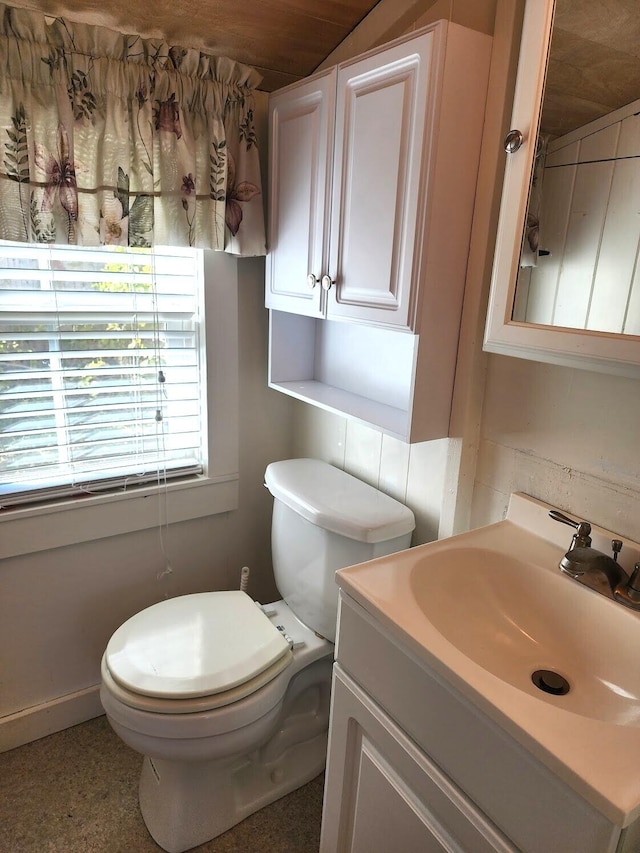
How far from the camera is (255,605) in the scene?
149cm

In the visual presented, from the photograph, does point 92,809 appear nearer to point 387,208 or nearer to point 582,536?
point 582,536

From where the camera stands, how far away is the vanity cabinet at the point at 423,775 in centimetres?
65

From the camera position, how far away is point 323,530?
4.61 feet

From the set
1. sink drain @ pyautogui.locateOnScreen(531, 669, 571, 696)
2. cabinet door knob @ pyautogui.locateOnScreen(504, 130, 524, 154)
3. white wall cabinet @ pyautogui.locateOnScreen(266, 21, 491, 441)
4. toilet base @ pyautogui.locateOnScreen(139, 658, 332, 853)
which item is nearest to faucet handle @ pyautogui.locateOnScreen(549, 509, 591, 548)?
sink drain @ pyautogui.locateOnScreen(531, 669, 571, 696)

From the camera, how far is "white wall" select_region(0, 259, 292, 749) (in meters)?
1.55

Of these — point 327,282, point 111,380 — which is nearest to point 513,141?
point 327,282

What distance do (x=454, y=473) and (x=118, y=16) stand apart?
1.28 meters

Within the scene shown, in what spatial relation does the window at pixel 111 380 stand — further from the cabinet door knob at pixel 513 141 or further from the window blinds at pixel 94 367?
the cabinet door knob at pixel 513 141

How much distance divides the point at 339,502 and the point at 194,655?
0.50m

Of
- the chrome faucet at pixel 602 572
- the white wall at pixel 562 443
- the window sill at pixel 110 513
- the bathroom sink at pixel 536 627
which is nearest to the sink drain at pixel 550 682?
the bathroom sink at pixel 536 627

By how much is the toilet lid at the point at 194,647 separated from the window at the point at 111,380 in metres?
0.34

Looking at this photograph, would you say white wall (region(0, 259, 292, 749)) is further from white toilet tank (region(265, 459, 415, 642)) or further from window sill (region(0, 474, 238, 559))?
white toilet tank (region(265, 459, 415, 642))

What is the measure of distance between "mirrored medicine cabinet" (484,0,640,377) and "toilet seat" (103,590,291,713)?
0.89 meters

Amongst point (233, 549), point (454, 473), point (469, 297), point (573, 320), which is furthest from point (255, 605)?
point (573, 320)
